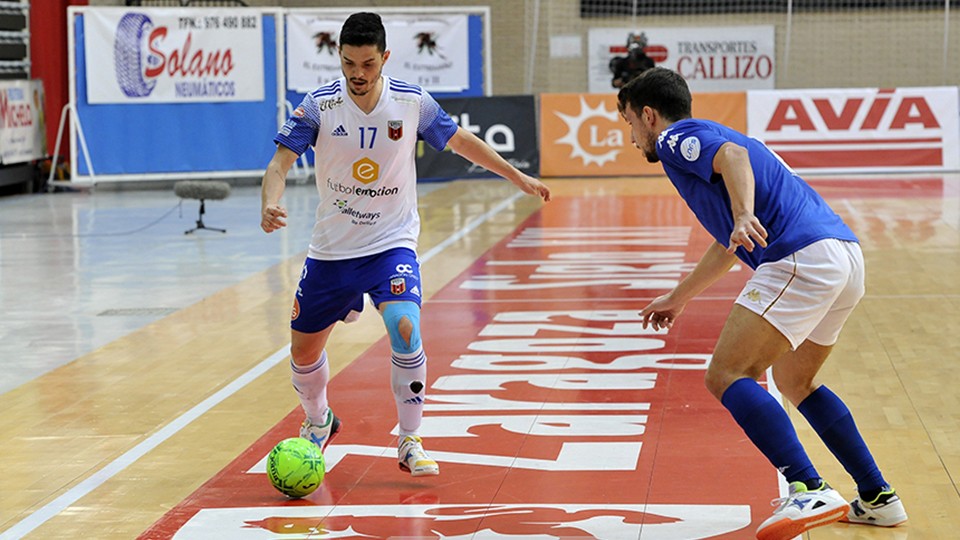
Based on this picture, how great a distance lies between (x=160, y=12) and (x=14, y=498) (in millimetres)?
17420

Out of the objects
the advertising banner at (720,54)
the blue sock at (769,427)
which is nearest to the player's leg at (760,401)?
the blue sock at (769,427)

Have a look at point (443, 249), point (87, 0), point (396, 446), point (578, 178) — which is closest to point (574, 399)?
point (396, 446)

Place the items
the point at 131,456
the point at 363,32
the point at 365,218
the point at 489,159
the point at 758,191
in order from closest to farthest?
the point at 758,191, the point at 363,32, the point at 365,218, the point at 489,159, the point at 131,456

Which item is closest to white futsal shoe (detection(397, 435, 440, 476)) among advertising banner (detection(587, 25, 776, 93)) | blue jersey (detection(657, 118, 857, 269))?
blue jersey (detection(657, 118, 857, 269))

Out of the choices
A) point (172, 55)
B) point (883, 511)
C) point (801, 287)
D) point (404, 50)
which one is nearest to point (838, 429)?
point (883, 511)

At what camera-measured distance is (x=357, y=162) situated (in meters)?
6.07

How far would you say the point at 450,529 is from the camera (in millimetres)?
5324

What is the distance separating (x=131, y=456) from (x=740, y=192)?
340 centimetres

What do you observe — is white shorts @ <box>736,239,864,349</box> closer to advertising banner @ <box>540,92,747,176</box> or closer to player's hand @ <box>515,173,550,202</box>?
player's hand @ <box>515,173,550,202</box>

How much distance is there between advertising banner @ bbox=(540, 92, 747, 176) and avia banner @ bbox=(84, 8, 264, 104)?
496 cm

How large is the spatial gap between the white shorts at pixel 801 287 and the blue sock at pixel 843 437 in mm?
382

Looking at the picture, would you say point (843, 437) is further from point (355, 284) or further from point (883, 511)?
point (355, 284)

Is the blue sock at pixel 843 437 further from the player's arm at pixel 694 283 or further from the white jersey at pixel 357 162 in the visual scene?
the white jersey at pixel 357 162

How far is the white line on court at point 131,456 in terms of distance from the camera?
18.3 feet
